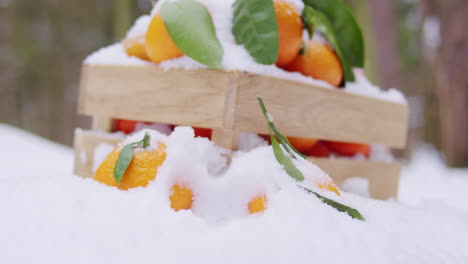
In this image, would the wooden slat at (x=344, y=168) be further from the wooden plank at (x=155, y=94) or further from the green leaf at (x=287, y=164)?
the green leaf at (x=287, y=164)

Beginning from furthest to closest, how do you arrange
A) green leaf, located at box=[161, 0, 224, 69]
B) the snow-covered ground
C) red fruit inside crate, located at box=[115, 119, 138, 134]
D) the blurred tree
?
the blurred tree
red fruit inside crate, located at box=[115, 119, 138, 134]
green leaf, located at box=[161, 0, 224, 69]
the snow-covered ground

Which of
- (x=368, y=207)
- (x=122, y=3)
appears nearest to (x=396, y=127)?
(x=368, y=207)

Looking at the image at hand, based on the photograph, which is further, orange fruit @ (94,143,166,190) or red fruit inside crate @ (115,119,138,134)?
red fruit inside crate @ (115,119,138,134)

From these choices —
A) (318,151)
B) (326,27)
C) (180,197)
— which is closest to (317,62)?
(326,27)

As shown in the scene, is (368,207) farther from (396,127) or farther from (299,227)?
(396,127)

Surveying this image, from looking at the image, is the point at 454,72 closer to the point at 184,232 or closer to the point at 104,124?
the point at 104,124

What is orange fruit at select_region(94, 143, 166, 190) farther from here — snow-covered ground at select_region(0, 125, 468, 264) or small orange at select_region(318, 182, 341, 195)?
small orange at select_region(318, 182, 341, 195)

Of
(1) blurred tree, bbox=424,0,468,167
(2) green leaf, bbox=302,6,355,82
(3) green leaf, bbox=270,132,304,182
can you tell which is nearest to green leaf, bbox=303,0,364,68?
(2) green leaf, bbox=302,6,355,82
